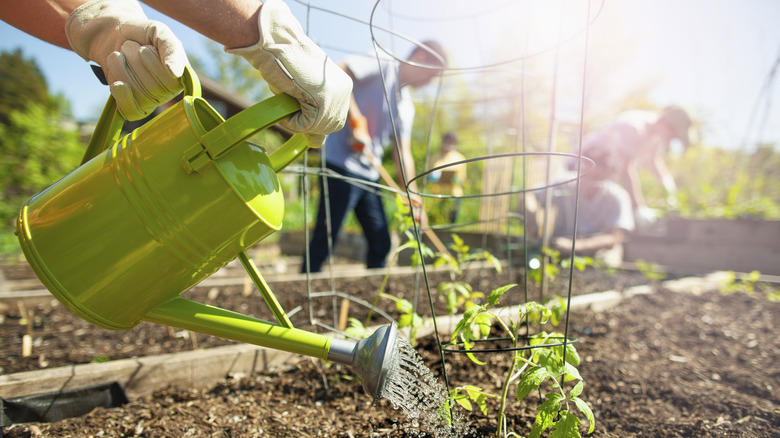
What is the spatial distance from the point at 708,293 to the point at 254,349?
11.8 feet

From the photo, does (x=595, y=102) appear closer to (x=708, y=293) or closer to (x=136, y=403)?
(x=708, y=293)

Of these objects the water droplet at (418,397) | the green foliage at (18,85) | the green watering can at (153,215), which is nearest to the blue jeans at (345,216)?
the water droplet at (418,397)

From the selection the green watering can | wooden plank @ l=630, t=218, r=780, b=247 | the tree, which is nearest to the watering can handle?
the green watering can

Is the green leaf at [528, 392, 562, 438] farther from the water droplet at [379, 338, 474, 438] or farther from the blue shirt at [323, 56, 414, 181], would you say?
the blue shirt at [323, 56, 414, 181]

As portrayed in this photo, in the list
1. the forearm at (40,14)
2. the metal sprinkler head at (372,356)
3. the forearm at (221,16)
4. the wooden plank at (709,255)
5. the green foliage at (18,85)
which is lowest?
the wooden plank at (709,255)

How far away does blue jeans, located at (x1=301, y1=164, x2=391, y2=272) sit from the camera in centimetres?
255

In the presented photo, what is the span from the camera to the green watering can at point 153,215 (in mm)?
673

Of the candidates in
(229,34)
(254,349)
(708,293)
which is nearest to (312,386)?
(254,349)

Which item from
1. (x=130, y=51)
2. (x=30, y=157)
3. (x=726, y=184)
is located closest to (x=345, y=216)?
(x=130, y=51)

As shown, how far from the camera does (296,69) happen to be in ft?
2.29

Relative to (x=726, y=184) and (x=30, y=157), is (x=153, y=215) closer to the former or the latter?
(x=30, y=157)

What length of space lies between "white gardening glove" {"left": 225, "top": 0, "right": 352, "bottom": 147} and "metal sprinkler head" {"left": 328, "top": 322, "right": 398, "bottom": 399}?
0.42 meters

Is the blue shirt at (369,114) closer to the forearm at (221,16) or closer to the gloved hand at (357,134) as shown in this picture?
the gloved hand at (357,134)

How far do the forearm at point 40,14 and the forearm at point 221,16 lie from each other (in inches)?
13.1
